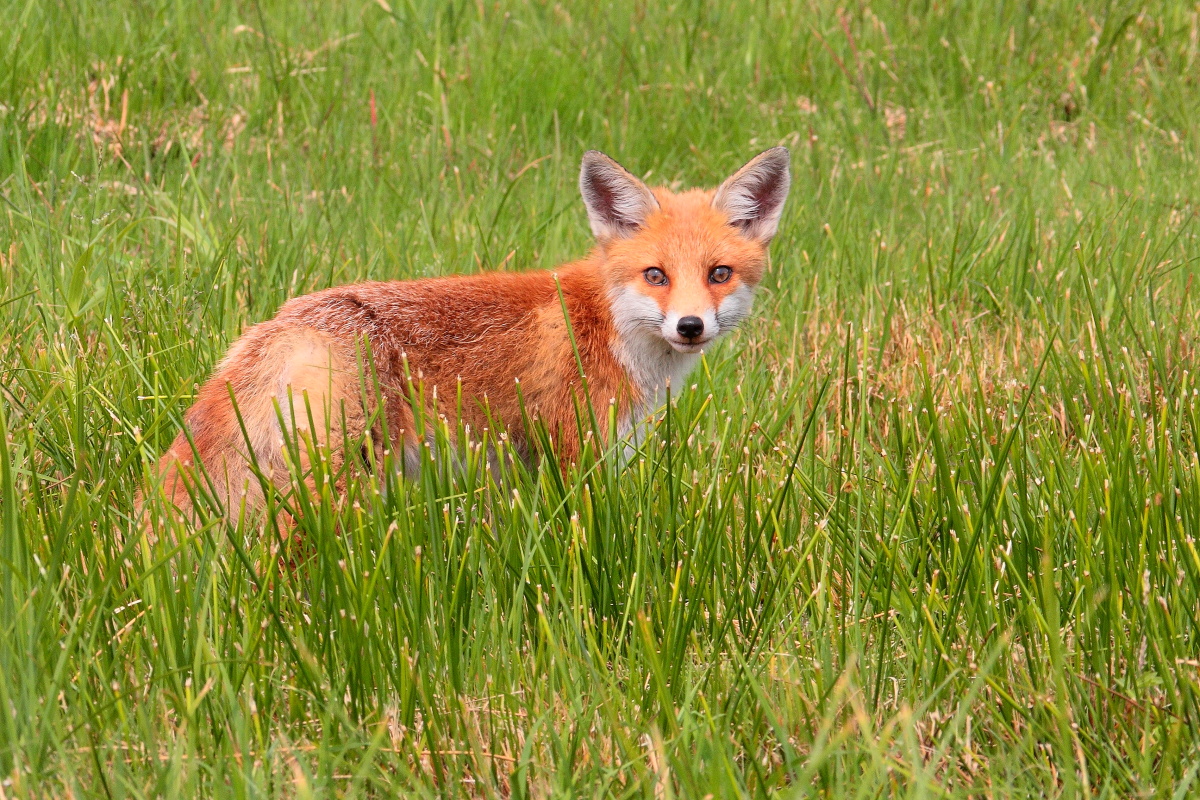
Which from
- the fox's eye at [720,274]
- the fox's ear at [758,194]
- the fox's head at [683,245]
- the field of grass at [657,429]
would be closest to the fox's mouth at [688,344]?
the fox's head at [683,245]

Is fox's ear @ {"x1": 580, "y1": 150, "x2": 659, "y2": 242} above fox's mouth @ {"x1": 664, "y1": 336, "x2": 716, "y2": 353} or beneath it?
above

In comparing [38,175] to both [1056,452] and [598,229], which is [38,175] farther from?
[1056,452]

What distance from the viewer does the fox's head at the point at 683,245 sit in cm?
477

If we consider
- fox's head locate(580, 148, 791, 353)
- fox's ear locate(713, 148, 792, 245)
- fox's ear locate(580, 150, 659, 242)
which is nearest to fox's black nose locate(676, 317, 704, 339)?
fox's head locate(580, 148, 791, 353)

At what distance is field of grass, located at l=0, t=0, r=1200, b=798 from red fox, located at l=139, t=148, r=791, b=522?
24 cm

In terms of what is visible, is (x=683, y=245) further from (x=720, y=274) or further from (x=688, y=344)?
(x=688, y=344)

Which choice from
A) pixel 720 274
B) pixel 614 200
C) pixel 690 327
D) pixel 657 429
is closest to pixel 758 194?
pixel 720 274

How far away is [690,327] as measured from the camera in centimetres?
461

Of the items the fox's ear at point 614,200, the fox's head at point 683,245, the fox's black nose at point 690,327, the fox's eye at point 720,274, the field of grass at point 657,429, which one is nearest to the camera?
the field of grass at point 657,429

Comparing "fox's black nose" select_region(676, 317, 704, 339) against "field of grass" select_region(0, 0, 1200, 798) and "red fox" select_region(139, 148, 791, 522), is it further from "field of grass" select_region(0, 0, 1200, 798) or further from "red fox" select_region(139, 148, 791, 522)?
"field of grass" select_region(0, 0, 1200, 798)

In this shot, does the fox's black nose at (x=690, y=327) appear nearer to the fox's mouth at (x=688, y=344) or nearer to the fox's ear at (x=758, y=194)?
the fox's mouth at (x=688, y=344)

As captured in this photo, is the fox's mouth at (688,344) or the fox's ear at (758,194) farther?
the fox's ear at (758,194)

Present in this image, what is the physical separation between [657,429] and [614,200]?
1.87 metres

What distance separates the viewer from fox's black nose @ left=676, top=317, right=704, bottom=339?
181 inches
